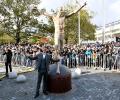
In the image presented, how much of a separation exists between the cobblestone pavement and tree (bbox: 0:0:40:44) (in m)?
30.1

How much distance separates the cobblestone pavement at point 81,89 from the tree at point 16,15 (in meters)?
30.1

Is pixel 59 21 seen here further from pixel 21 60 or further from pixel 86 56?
pixel 21 60

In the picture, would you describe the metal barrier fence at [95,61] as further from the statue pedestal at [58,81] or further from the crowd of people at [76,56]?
the statue pedestal at [58,81]

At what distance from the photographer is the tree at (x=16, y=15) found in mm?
47000

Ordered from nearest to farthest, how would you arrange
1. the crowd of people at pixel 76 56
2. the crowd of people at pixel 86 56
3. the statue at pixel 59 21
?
the crowd of people at pixel 76 56, the crowd of people at pixel 86 56, the statue at pixel 59 21

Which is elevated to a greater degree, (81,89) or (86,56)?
(86,56)

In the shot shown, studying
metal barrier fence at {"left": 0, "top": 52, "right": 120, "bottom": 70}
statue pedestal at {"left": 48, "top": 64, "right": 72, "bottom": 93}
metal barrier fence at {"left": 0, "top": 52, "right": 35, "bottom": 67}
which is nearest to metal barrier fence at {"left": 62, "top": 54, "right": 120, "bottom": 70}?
metal barrier fence at {"left": 0, "top": 52, "right": 120, "bottom": 70}

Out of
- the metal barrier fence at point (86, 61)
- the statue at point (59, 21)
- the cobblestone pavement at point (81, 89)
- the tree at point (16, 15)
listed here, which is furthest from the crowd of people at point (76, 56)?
the tree at point (16, 15)

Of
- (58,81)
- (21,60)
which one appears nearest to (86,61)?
(21,60)

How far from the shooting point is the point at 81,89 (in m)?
14.2

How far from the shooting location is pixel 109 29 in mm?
95125

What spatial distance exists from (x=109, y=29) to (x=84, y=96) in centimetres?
8351

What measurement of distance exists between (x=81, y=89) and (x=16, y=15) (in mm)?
34477

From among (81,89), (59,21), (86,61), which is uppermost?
(59,21)
